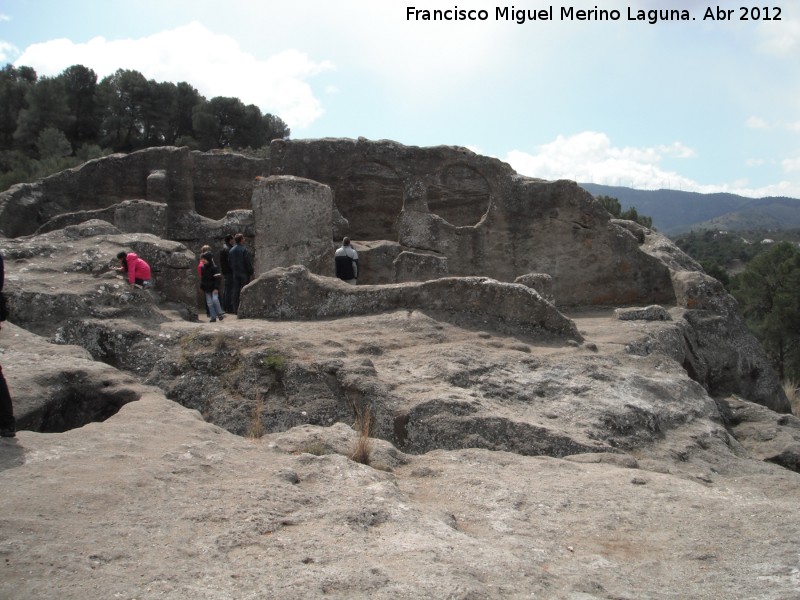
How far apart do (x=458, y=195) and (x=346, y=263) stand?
4.29 metres

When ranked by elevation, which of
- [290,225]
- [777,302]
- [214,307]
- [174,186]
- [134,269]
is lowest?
[777,302]

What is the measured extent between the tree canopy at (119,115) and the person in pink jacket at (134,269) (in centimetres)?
2493

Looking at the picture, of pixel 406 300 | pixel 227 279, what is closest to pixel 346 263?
pixel 227 279

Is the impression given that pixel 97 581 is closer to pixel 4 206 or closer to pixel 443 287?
pixel 443 287

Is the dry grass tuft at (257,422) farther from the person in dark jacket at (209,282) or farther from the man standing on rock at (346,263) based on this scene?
the man standing on rock at (346,263)

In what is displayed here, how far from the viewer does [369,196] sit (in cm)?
1541

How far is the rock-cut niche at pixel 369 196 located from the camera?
50.4ft

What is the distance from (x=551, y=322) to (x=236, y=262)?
4496mm

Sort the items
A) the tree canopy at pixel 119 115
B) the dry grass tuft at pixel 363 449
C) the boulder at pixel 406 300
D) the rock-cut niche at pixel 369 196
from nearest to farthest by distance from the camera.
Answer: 1. the dry grass tuft at pixel 363 449
2. the boulder at pixel 406 300
3. the rock-cut niche at pixel 369 196
4. the tree canopy at pixel 119 115

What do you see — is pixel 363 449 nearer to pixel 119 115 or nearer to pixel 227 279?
pixel 227 279

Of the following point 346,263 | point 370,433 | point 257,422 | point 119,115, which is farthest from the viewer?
point 119,115

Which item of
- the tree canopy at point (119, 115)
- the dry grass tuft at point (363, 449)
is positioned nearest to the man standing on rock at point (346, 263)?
the dry grass tuft at point (363, 449)

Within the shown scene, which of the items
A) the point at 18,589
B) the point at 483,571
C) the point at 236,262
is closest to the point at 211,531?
the point at 18,589

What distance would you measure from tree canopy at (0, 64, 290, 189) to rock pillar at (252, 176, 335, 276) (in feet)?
68.1
